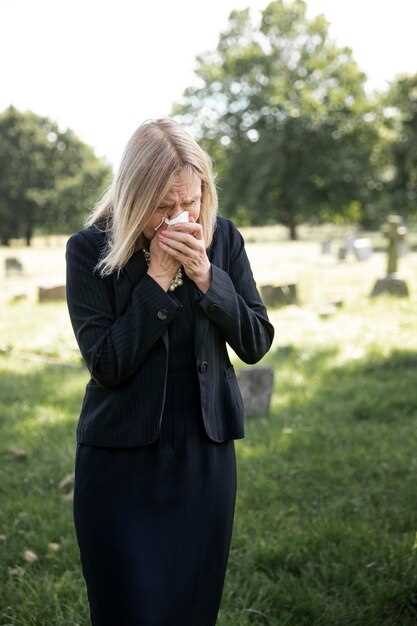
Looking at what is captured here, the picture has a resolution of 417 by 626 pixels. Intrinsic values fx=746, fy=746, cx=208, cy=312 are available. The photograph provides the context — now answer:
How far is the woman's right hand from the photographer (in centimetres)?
240

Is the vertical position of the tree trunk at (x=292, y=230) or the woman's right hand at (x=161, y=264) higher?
the woman's right hand at (x=161, y=264)

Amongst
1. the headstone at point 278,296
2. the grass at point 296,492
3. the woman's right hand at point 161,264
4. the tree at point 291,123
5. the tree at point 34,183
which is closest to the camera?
the woman's right hand at point 161,264

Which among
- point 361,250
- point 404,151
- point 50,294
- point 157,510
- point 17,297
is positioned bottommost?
point 17,297

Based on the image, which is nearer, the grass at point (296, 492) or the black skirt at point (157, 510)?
the black skirt at point (157, 510)

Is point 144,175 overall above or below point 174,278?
above

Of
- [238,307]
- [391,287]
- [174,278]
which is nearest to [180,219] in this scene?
[174,278]

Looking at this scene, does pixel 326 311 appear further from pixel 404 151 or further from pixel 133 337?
pixel 404 151

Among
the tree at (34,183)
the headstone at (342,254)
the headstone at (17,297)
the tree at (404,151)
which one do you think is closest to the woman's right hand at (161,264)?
the headstone at (17,297)

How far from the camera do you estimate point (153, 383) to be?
7.98ft

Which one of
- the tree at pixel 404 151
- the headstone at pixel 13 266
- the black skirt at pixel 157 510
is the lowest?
the headstone at pixel 13 266

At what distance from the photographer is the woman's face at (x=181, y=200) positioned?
7.80 ft

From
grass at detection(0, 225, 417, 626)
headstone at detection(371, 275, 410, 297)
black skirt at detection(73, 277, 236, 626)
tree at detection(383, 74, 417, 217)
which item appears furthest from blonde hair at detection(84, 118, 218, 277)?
tree at detection(383, 74, 417, 217)

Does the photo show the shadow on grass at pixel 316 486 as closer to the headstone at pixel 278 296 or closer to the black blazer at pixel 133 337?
the black blazer at pixel 133 337

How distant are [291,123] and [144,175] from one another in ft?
147
